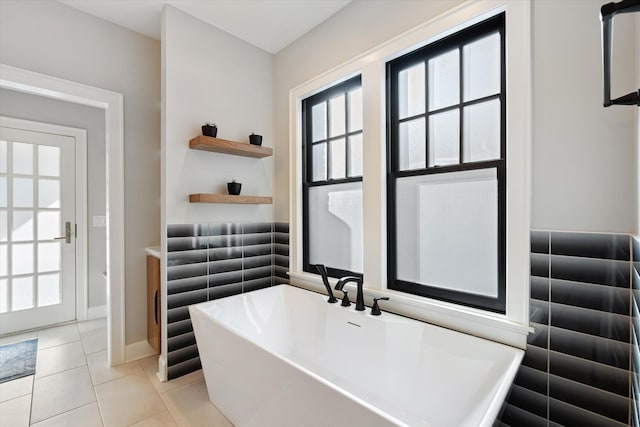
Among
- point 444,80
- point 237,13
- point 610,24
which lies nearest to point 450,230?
point 444,80

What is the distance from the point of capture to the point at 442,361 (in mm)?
1439

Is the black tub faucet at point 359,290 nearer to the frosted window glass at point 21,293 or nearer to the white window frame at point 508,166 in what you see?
the white window frame at point 508,166

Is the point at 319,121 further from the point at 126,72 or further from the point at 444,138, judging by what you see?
the point at 126,72

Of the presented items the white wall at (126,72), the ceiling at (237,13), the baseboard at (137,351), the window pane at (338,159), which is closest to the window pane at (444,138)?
the window pane at (338,159)

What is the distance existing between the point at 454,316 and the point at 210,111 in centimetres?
233

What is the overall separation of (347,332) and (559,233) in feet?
4.15

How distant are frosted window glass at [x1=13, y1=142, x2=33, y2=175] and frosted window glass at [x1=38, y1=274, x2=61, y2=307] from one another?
3.73 ft

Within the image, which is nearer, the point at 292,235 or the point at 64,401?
the point at 64,401

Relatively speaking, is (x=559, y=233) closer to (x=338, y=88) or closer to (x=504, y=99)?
(x=504, y=99)

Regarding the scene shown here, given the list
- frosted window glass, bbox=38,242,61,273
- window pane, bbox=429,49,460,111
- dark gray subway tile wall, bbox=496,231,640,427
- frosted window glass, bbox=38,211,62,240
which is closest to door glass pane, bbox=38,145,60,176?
frosted window glass, bbox=38,211,62,240

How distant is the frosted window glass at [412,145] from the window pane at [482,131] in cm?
26

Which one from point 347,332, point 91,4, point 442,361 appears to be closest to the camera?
point 442,361

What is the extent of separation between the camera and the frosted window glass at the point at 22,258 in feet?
9.68

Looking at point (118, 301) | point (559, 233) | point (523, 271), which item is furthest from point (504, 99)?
point (118, 301)
